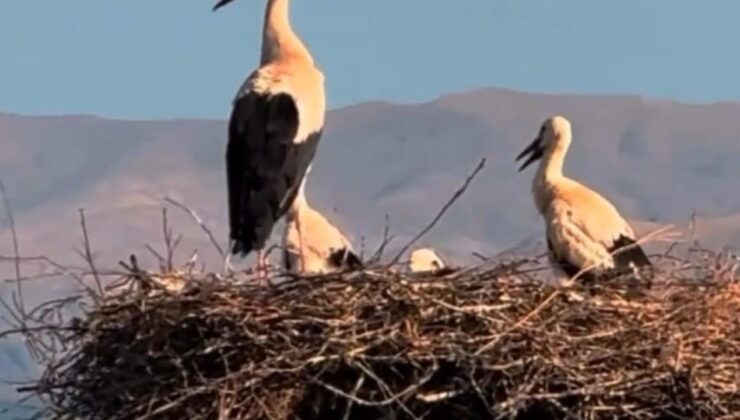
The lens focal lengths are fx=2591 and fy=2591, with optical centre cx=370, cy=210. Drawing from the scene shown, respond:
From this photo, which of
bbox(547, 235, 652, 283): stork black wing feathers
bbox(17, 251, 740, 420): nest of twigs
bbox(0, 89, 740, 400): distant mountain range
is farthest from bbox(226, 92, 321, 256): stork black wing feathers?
bbox(0, 89, 740, 400): distant mountain range

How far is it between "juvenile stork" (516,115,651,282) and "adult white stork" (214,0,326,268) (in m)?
0.95

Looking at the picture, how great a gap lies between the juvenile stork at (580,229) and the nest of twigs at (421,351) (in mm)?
1438

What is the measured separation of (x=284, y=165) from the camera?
10.2 meters

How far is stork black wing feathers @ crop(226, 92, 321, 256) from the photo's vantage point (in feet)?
33.0

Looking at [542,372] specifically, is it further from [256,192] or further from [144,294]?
[256,192]

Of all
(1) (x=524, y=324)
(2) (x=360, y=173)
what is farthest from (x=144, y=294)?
(2) (x=360, y=173)

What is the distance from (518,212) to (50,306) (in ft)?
525

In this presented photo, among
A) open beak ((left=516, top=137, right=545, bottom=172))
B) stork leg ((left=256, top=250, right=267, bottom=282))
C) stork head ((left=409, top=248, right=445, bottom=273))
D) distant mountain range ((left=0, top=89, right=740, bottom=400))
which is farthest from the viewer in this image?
distant mountain range ((left=0, top=89, right=740, bottom=400))

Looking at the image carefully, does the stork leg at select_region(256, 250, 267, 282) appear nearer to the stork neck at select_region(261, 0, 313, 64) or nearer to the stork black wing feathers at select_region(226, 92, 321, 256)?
the stork black wing feathers at select_region(226, 92, 321, 256)

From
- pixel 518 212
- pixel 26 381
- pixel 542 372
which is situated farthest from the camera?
pixel 518 212

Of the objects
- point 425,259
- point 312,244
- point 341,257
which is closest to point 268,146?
point 312,244

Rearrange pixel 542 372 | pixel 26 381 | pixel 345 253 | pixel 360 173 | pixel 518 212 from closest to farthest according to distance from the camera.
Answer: pixel 542 372, pixel 26 381, pixel 345 253, pixel 518 212, pixel 360 173

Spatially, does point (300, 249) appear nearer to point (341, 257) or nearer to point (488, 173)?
point (341, 257)

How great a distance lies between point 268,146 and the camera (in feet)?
33.4
